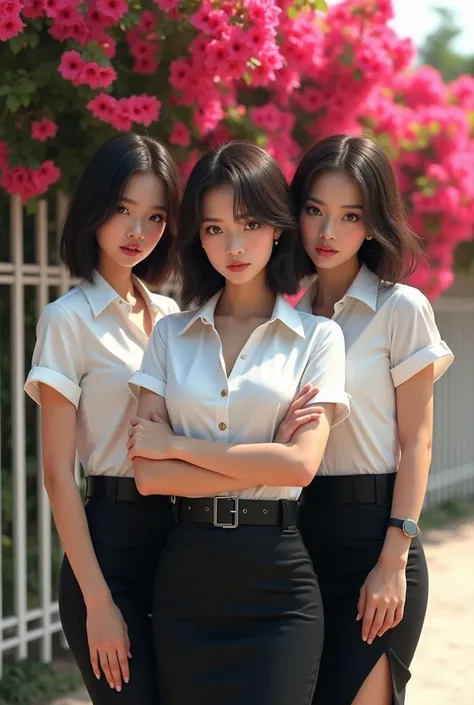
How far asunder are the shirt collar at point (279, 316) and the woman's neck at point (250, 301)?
42 mm

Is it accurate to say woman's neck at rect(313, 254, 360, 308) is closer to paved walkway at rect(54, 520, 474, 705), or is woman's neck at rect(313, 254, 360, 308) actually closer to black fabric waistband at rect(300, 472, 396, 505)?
black fabric waistband at rect(300, 472, 396, 505)

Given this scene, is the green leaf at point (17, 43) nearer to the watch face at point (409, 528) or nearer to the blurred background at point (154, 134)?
the blurred background at point (154, 134)

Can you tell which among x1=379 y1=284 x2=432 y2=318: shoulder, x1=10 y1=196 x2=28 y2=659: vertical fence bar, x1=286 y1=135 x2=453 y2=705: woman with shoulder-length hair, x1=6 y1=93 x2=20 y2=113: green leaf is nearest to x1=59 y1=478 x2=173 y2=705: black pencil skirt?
x1=286 y1=135 x2=453 y2=705: woman with shoulder-length hair

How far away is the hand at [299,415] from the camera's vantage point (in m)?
2.16

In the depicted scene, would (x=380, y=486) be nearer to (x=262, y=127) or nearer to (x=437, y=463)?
(x=262, y=127)

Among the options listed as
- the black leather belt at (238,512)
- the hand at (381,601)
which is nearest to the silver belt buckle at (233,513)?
the black leather belt at (238,512)

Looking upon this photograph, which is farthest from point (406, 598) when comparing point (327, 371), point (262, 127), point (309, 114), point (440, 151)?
point (440, 151)

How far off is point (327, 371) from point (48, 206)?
8.45 ft

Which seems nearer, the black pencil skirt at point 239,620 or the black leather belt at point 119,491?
the black pencil skirt at point 239,620

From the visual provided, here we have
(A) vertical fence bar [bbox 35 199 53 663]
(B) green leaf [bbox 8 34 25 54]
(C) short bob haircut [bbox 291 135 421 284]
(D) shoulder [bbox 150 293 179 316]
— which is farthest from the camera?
(A) vertical fence bar [bbox 35 199 53 663]

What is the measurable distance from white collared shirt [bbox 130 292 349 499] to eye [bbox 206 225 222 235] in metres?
0.19

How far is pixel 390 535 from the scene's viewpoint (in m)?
2.36

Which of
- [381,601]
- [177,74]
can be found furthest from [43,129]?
[381,601]

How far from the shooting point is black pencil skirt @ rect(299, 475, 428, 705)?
236 cm
